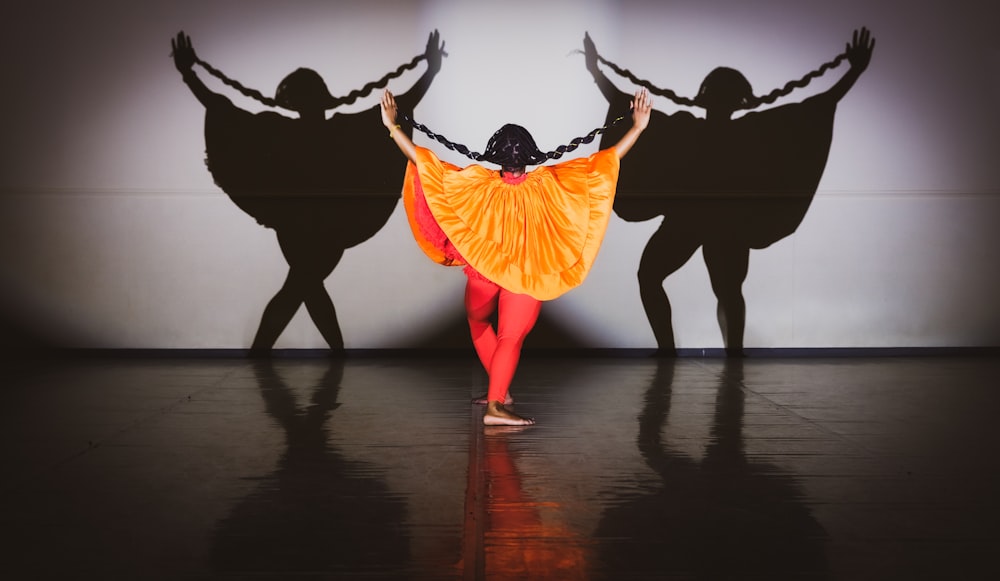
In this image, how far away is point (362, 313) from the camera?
5566 millimetres

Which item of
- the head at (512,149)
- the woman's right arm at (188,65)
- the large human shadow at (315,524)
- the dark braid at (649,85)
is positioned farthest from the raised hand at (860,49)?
the large human shadow at (315,524)

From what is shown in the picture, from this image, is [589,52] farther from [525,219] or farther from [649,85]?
[525,219]

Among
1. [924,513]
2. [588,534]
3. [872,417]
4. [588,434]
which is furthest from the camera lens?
[872,417]

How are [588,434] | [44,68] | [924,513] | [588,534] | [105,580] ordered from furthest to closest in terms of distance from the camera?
[44,68] → [588,434] → [924,513] → [588,534] → [105,580]

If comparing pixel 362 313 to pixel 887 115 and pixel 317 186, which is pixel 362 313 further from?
pixel 887 115

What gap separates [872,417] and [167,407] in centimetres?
297

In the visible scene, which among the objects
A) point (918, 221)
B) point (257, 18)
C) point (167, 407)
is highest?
point (257, 18)

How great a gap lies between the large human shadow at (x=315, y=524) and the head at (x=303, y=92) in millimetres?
3327

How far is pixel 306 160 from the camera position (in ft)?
18.0

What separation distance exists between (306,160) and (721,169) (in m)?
2.87

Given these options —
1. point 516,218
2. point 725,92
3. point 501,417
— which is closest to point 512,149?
point 516,218

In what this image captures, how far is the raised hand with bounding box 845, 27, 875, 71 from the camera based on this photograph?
18.2 ft

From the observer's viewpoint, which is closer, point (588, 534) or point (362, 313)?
point (588, 534)

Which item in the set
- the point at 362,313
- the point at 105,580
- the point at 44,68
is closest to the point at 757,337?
the point at 362,313
